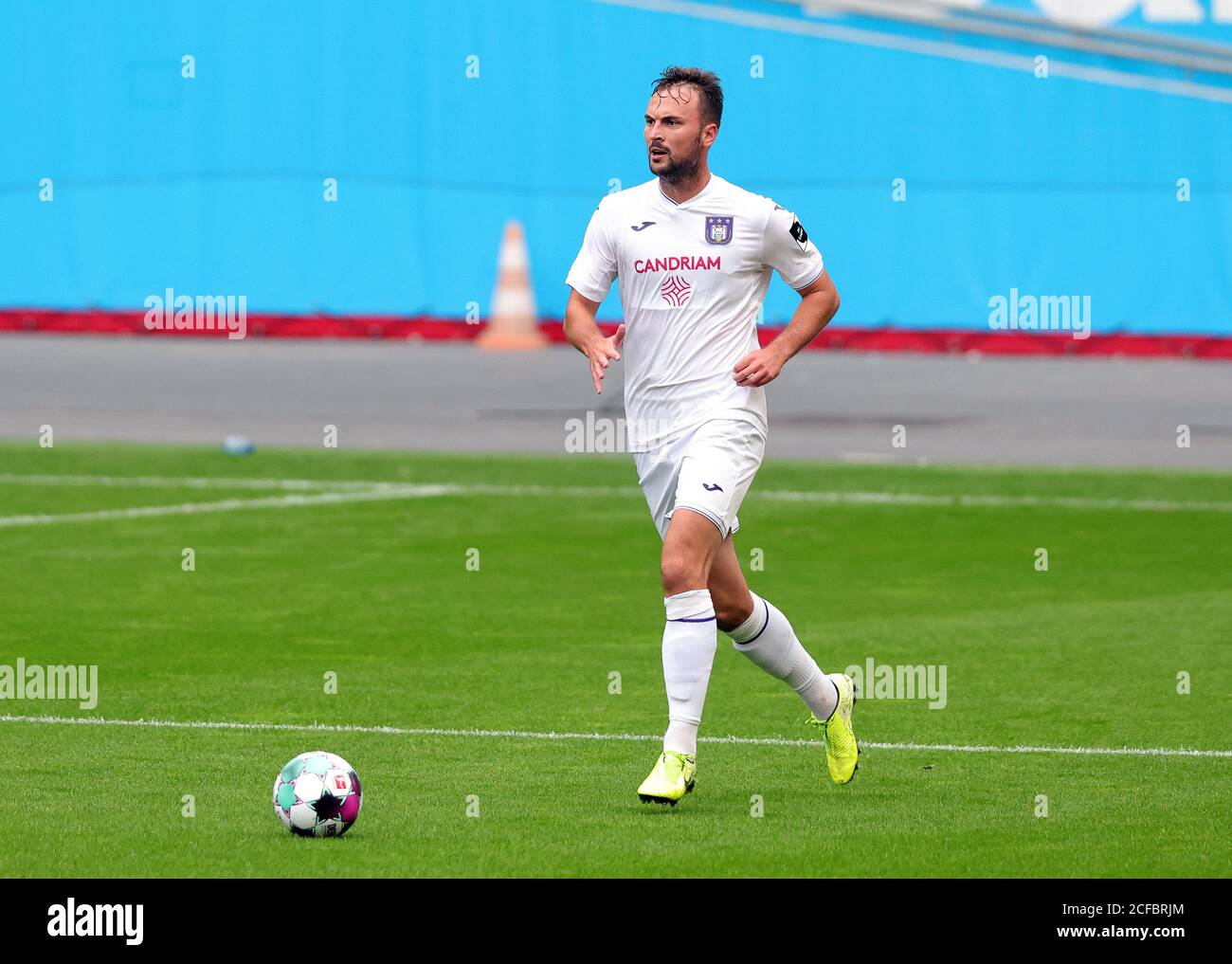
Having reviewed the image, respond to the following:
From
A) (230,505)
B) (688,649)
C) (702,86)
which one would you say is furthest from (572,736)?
(230,505)

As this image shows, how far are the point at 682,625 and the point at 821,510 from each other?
28.3 ft

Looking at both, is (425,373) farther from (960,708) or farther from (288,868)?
(288,868)

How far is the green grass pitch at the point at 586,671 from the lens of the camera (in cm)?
764

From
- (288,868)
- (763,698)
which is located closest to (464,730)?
(763,698)

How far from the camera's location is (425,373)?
2809cm

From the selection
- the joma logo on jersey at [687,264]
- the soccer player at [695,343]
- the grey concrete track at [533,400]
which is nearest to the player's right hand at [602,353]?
the soccer player at [695,343]

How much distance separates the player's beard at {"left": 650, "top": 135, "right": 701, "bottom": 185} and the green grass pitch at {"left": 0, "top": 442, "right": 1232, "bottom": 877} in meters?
2.08

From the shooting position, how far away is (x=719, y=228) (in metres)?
8.59

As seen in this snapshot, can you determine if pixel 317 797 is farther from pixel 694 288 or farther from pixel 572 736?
pixel 694 288

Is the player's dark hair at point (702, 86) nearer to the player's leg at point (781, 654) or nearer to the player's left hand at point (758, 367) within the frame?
the player's left hand at point (758, 367)

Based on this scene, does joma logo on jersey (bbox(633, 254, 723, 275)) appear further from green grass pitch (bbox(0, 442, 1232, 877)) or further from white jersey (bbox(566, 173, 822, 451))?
green grass pitch (bbox(0, 442, 1232, 877))

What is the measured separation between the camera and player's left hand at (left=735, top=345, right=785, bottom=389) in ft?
27.8

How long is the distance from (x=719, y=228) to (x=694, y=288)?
0.22 metres

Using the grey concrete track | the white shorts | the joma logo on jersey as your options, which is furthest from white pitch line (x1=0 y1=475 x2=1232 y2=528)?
the joma logo on jersey
